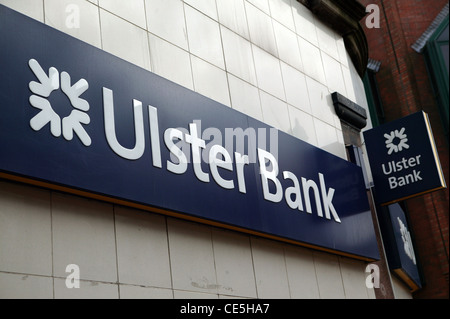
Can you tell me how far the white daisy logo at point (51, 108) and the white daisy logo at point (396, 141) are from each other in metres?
6.69

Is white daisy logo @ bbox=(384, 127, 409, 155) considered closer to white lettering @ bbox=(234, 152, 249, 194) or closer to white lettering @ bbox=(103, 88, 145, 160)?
white lettering @ bbox=(234, 152, 249, 194)

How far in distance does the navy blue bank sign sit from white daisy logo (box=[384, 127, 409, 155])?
241cm

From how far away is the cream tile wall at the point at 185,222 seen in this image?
209 inches

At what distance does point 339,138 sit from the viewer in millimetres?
10797

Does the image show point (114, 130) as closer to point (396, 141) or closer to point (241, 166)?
point (241, 166)

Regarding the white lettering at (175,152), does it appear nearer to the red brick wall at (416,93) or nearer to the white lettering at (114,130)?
the white lettering at (114,130)

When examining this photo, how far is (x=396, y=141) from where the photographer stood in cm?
1127

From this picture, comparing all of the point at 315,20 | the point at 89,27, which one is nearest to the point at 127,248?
the point at 89,27

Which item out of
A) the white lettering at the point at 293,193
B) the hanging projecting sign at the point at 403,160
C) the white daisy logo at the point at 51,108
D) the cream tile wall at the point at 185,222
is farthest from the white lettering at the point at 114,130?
the hanging projecting sign at the point at 403,160

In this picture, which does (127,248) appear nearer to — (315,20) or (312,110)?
(312,110)

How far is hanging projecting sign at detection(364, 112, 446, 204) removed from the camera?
10773 mm

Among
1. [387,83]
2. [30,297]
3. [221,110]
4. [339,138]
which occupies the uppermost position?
[387,83]

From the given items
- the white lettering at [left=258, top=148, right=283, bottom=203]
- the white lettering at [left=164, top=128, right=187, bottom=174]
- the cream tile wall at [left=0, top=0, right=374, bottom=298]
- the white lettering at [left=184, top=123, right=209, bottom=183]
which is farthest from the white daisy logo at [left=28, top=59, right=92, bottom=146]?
the white lettering at [left=258, top=148, right=283, bottom=203]

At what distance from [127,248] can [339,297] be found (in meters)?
3.94
